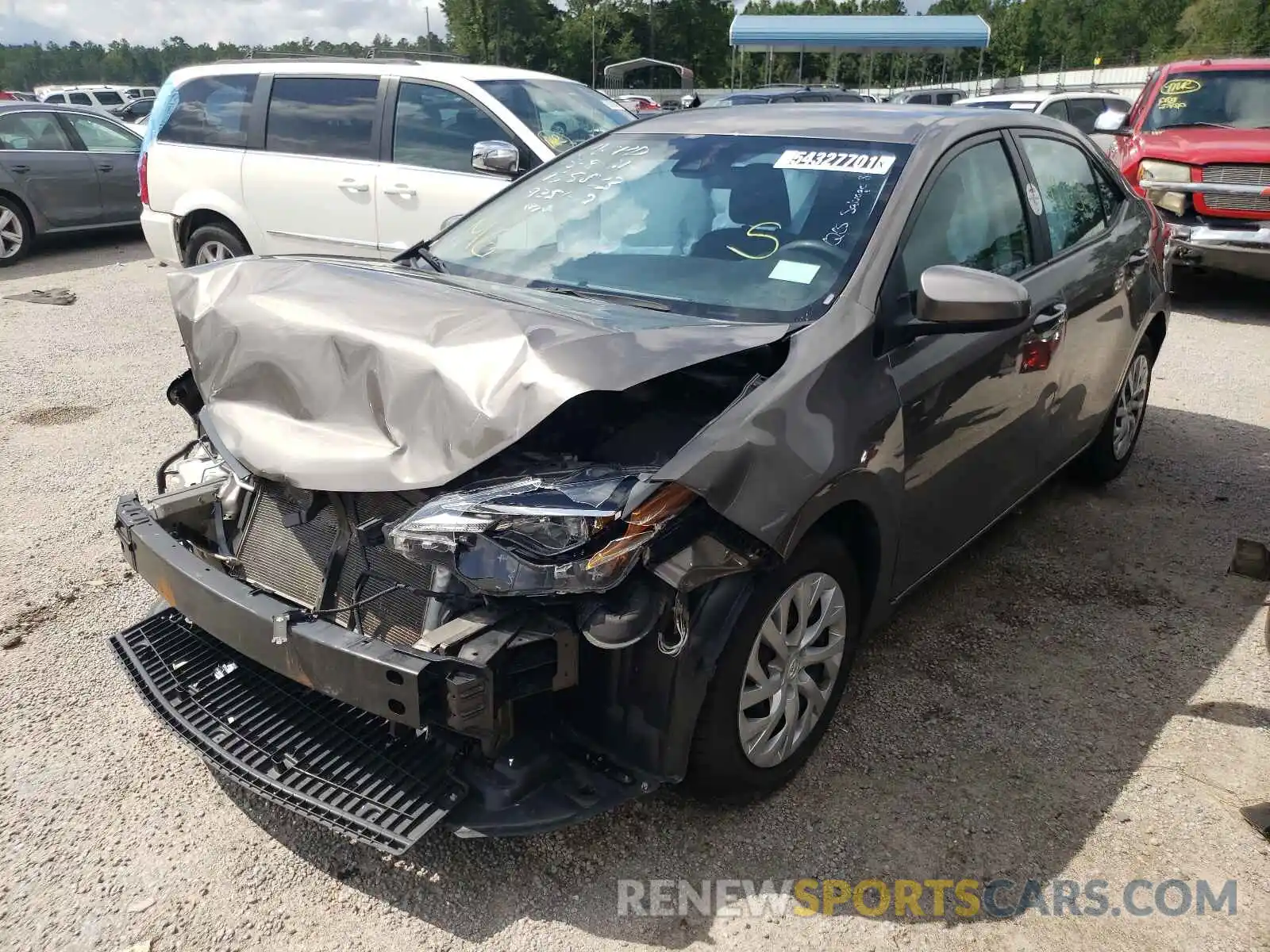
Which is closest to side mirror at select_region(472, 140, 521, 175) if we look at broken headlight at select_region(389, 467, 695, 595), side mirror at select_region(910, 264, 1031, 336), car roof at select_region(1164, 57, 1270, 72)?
side mirror at select_region(910, 264, 1031, 336)

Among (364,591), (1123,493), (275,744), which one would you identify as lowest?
(1123,493)

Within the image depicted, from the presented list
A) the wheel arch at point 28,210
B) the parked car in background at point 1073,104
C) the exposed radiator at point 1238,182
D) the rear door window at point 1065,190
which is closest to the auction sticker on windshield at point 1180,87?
the exposed radiator at point 1238,182

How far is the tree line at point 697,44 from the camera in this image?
2847 inches

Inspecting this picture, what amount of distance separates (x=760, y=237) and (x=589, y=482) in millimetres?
1211

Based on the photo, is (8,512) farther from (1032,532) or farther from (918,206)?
(1032,532)

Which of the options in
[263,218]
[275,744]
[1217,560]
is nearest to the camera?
[275,744]

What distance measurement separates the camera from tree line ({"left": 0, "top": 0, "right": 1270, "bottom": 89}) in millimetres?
72312

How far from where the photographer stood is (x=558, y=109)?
291 inches

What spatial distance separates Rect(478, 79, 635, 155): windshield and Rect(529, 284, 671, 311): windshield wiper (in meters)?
3.97

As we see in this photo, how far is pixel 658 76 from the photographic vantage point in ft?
236

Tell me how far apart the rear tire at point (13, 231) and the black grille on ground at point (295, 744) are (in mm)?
9984

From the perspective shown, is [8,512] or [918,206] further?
[8,512]

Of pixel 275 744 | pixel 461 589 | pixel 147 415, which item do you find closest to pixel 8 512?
pixel 147 415

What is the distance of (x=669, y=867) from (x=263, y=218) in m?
6.58
